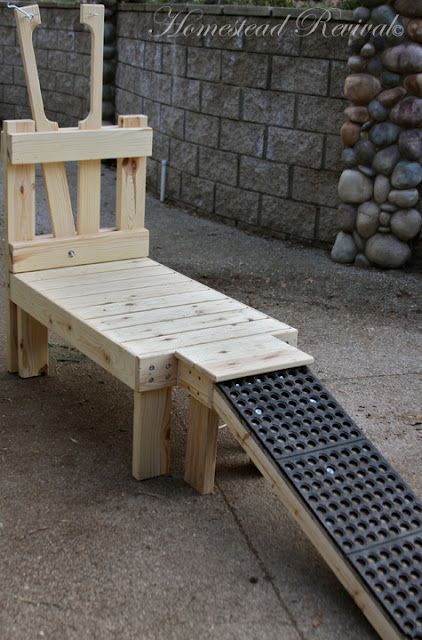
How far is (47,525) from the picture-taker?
310cm

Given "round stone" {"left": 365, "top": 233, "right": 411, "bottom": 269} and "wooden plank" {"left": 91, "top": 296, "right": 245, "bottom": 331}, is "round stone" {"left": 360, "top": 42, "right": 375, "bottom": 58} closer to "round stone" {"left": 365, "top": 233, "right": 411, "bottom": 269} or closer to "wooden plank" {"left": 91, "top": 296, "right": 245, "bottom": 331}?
"round stone" {"left": 365, "top": 233, "right": 411, "bottom": 269}

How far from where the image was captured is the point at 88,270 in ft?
13.9

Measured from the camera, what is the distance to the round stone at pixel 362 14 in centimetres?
600

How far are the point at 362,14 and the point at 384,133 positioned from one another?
816 millimetres

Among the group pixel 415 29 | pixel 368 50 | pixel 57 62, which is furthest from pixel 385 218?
pixel 57 62

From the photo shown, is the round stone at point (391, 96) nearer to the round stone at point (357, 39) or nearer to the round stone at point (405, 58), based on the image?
the round stone at point (405, 58)

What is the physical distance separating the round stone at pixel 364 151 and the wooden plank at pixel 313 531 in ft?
11.4

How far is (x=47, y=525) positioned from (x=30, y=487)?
289 millimetres

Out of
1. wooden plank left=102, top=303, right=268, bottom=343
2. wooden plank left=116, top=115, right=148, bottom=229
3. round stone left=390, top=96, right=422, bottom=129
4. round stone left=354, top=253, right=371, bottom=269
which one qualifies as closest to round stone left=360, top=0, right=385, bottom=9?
round stone left=390, top=96, right=422, bottom=129

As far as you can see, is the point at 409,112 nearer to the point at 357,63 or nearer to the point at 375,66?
the point at 375,66

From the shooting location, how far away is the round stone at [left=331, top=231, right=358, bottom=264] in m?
6.46

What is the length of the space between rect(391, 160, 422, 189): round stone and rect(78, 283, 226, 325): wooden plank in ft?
8.12

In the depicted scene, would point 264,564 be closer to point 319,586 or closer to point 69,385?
point 319,586

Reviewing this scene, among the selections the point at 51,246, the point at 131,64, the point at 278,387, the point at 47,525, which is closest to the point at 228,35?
the point at 131,64
